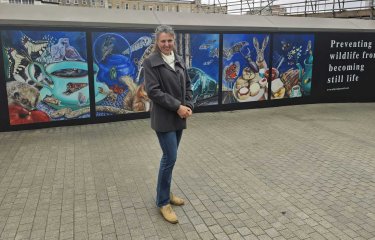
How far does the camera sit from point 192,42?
8.44 meters

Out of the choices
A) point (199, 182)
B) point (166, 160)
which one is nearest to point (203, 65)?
point (199, 182)

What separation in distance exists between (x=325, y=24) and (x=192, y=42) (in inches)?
175

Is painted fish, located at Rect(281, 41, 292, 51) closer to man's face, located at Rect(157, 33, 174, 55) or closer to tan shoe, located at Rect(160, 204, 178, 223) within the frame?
man's face, located at Rect(157, 33, 174, 55)

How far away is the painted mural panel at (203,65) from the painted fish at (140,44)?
960mm

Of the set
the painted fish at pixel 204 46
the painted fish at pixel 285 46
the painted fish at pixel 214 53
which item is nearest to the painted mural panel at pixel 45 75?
the painted fish at pixel 204 46

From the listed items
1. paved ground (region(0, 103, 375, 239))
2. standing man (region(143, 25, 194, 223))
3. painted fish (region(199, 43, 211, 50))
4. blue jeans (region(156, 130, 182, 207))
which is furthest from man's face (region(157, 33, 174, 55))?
painted fish (region(199, 43, 211, 50))

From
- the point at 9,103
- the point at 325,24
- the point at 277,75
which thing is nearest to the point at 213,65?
the point at 277,75

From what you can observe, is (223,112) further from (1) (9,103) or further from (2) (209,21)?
(1) (9,103)

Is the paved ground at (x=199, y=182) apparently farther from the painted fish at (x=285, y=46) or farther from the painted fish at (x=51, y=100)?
the painted fish at (x=285, y=46)

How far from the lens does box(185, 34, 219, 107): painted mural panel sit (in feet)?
27.8

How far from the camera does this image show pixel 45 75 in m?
7.14

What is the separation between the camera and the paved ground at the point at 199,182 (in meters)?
3.48

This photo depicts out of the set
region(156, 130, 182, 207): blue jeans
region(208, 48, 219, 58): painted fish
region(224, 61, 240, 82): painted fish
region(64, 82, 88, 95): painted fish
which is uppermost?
region(208, 48, 219, 58): painted fish

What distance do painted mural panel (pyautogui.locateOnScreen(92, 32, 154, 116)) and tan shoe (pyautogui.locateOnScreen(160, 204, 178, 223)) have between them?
4.58 meters
